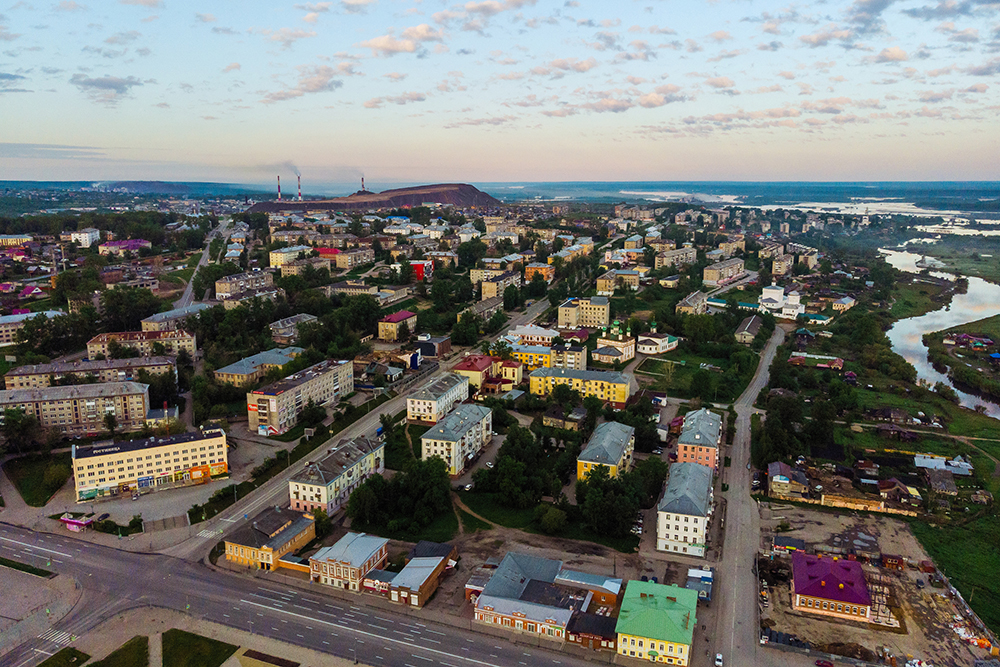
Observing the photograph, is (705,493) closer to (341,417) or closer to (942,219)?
(341,417)

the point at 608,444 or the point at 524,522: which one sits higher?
the point at 608,444

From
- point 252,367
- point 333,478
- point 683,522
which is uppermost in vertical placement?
point 252,367

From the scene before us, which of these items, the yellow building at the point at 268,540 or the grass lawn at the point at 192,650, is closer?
the grass lawn at the point at 192,650

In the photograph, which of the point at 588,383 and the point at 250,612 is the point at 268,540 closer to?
the point at 250,612

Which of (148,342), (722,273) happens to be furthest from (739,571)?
(722,273)

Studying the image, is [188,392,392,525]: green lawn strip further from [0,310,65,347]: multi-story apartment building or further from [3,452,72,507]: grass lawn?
[0,310,65,347]: multi-story apartment building

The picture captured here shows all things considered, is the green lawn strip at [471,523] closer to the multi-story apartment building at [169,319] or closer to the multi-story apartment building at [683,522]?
the multi-story apartment building at [683,522]

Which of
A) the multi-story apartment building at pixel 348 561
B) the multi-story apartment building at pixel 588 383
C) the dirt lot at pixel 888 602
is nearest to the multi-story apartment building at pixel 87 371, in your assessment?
the multi-story apartment building at pixel 348 561
